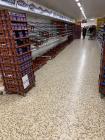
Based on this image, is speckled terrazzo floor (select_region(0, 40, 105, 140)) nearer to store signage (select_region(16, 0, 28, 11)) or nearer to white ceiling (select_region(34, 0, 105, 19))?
store signage (select_region(16, 0, 28, 11))

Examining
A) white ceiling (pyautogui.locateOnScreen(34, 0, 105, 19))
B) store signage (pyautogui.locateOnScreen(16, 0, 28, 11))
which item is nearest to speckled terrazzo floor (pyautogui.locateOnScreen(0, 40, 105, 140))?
store signage (pyautogui.locateOnScreen(16, 0, 28, 11))

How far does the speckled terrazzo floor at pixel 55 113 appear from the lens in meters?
2.04

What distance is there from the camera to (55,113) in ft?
8.23

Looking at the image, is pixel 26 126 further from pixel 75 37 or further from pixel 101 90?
pixel 75 37

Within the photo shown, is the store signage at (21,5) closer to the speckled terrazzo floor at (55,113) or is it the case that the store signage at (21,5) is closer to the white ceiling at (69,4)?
the white ceiling at (69,4)

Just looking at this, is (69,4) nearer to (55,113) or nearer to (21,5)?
(21,5)

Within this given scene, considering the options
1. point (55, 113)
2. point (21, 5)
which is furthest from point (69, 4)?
point (55, 113)

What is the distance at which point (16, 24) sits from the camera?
112 inches

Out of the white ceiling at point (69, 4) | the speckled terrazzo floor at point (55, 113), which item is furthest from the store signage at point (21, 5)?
the speckled terrazzo floor at point (55, 113)

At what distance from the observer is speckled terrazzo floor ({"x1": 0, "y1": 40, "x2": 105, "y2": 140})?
6.69ft

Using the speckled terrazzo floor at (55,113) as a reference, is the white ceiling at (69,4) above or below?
above

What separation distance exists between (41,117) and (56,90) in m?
1.07

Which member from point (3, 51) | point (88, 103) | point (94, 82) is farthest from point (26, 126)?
point (94, 82)

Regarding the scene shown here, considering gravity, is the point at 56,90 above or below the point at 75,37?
below
